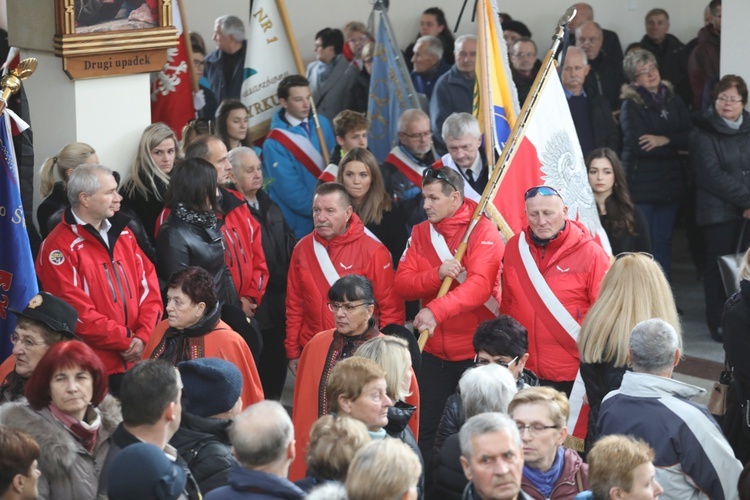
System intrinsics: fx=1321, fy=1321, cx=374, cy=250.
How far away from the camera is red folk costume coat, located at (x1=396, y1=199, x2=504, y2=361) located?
7086 mm

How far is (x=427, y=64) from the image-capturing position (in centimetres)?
1210

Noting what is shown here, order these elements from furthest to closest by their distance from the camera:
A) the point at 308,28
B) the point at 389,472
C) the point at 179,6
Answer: the point at 308,28 < the point at 179,6 < the point at 389,472

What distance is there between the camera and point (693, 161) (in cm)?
1037

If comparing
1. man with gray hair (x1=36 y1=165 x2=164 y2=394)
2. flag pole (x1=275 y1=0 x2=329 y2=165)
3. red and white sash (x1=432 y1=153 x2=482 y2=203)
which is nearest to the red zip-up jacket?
man with gray hair (x1=36 y1=165 x2=164 y2=394)

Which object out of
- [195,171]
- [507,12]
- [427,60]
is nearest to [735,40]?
[427,60]

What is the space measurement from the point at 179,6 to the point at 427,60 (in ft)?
10.8

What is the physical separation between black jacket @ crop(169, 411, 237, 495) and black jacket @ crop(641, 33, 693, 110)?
952cm

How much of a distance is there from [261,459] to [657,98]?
25.1 ft

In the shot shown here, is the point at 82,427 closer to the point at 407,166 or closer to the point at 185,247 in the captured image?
the point at 185,247

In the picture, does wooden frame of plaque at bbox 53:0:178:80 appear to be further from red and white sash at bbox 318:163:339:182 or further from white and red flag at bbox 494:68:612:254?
white and red flag at bbox 494:68:612:254

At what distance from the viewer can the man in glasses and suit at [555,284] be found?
22.3ft

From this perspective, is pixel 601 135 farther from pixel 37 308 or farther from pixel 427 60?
pixel 37 308

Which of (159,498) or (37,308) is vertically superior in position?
(37,308)

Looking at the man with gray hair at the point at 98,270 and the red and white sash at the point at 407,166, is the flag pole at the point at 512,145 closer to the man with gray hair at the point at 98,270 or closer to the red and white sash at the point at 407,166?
the red and white sash at the point at 407,166
